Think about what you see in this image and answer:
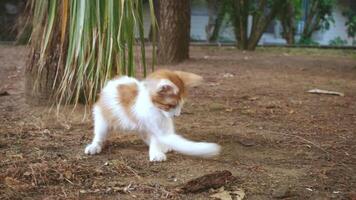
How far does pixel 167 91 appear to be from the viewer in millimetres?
3309

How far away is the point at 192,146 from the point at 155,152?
401 millimetres

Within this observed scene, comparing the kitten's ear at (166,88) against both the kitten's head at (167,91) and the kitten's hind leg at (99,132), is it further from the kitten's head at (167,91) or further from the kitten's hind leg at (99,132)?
the kitten's hind leg at (99,132)

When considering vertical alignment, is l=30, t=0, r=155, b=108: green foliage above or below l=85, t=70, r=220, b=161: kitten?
above

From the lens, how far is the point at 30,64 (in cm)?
514

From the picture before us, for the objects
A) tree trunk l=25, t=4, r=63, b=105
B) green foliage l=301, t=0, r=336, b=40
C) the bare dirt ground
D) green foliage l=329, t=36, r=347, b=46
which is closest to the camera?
the bare dirt ground

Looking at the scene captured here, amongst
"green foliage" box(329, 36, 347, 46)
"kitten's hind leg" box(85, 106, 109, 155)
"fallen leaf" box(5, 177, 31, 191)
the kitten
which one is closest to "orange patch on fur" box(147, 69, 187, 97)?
the kitten

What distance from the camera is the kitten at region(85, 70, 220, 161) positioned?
3.32m

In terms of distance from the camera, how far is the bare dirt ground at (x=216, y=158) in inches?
123

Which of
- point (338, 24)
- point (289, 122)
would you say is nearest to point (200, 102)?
point (289, 122)

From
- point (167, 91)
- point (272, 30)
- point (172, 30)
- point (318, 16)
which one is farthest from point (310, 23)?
point (167, 91)

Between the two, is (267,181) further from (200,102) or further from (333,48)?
(333,48)

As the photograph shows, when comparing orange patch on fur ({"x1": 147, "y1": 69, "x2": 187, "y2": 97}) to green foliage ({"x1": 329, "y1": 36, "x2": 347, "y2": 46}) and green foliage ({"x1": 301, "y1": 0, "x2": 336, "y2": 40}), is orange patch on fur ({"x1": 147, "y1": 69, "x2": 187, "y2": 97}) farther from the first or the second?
green foliage ({"x1": 329, "y1": 36, "x2": 347, "y2": 46})

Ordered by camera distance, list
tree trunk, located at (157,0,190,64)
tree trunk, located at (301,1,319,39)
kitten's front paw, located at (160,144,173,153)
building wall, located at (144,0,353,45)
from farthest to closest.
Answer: building wall, located at (144,0,353,45), tree trunk, located at (301,1,319,39), tree trunk, located at (157,0,190,64), kitten's front paw, located at (160,144,173,153)

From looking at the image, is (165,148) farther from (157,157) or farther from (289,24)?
(289,24)
